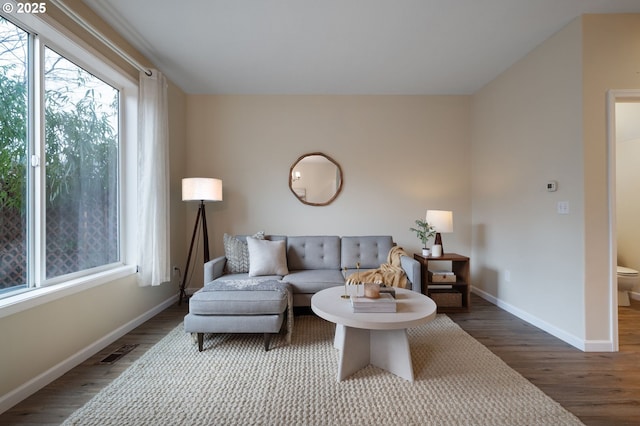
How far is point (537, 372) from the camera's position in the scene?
1.88 metres

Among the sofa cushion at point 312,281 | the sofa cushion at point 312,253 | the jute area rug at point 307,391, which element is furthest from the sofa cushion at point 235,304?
the sofa cushion at point 312,253

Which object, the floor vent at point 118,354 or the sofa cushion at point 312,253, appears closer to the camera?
the floor vent at point 118,354

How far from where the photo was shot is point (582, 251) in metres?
2.21

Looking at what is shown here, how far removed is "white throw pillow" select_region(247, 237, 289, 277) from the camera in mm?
2941

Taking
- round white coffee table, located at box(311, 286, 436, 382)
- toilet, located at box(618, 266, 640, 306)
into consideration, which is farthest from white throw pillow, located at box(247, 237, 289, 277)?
toilet, located at box(618, 266, 640, 306)

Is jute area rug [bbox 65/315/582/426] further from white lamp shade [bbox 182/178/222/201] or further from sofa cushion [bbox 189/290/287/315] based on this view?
white lamp shade [bbox 182/178/222/201]

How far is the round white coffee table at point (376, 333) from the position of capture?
65.1 inches

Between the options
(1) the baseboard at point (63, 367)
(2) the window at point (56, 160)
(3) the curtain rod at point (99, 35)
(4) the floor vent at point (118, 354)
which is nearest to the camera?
(1) the baseboard at point (63, 367)

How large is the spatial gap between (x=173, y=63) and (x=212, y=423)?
3288mm

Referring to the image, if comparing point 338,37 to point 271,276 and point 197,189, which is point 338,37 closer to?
point 197,189

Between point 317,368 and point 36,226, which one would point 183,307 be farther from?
point 317,368

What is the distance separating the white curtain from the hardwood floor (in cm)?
58

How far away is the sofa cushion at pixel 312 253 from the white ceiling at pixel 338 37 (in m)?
1.99

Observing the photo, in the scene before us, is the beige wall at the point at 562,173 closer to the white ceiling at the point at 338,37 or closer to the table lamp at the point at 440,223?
the white ceiling at the point at 338,37
